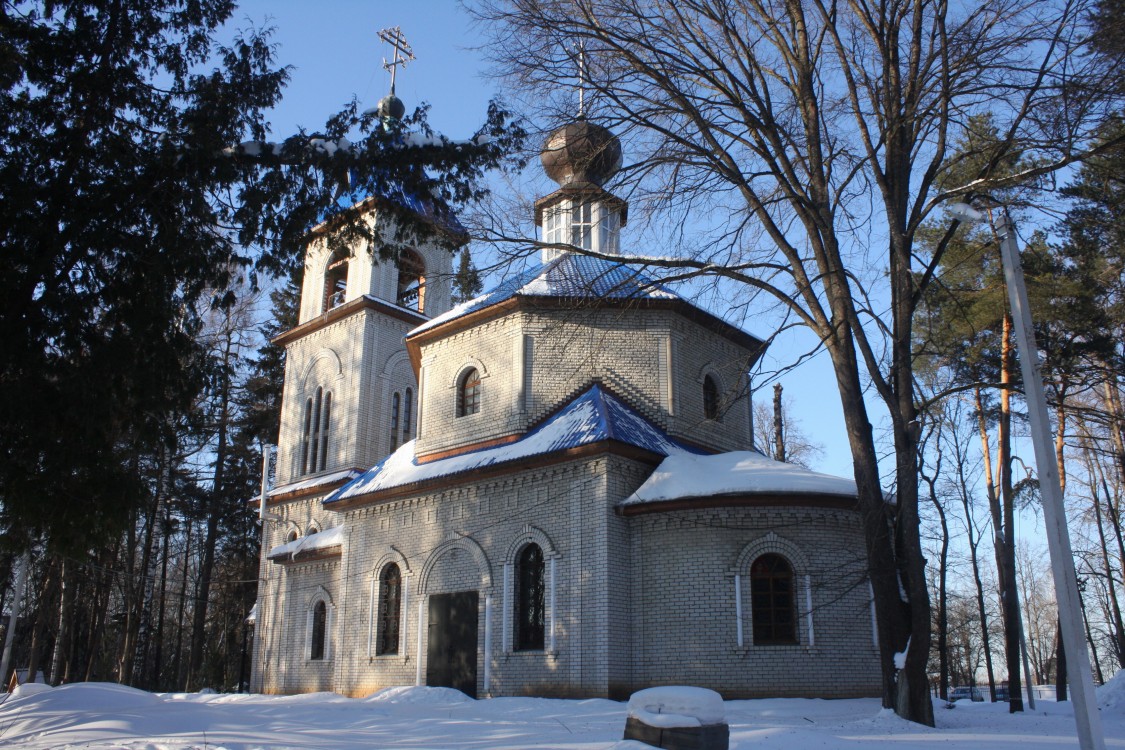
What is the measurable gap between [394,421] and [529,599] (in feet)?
34.9

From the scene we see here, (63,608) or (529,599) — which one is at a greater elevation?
(529,599)

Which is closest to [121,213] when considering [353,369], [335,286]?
[353,369]

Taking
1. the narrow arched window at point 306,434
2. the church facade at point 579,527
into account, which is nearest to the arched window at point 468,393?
the church facade at point 579,527

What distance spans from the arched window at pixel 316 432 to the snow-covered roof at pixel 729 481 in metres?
12.5

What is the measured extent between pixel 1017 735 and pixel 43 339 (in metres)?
10.9

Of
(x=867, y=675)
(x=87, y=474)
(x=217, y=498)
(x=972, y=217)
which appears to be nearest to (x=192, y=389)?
(x=87, y=474)

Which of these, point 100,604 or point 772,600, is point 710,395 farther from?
point 100,604

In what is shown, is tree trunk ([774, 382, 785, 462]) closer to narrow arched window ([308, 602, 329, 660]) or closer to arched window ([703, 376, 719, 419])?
arched window ([703, 376, 719, 419])

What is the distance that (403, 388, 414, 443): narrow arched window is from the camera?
24828 millimetres

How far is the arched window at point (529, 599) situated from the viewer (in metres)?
14.9

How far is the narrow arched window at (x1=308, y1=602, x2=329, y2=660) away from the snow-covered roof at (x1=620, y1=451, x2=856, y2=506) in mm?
9564

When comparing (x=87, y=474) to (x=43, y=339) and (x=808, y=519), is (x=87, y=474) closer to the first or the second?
(x=43, y=339)

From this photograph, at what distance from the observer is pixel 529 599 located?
1516 cm

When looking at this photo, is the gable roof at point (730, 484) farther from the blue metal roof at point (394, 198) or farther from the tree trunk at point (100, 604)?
the tree trunk at point (100, 604)
